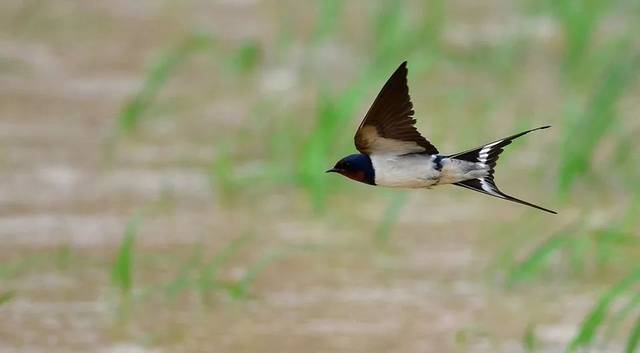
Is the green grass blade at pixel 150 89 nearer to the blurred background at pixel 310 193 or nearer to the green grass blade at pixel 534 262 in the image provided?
the blurred background at pixel 310 193

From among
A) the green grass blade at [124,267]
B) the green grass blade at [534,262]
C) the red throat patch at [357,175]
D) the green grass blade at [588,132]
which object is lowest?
the green grass blade at [534,262]

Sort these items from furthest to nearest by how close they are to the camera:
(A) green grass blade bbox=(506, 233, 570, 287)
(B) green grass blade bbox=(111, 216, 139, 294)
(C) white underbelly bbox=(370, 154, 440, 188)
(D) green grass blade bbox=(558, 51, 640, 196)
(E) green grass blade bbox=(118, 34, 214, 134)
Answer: (E) green grass blade bbox=(118, 34, 214, 134)
(D) green grass blade bbox=(558, 51, 640, 196)
(B) green grass blade bbox=(111, 216, 139, 294)
(A) green grass blade bbox=(506, 233, 570, 287)
(C) white underbelly bbox=(370, 154, 440, 188)

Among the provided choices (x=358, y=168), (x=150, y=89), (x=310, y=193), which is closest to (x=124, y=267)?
(x=310, y=193)

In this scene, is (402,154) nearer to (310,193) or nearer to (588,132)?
(588,132)

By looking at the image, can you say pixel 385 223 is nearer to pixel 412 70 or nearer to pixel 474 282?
pixel 474 282

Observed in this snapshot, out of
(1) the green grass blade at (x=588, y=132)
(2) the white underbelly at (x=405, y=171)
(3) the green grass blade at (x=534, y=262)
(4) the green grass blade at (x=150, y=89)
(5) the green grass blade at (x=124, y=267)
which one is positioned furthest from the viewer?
(4) the green grass blade at (x=150, y=89)

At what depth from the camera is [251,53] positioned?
6051mm

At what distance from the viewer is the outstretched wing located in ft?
6.34

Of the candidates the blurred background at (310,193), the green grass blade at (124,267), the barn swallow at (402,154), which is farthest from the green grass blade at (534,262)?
the barn swallow at (402,154)

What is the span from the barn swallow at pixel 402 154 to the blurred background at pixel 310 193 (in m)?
1.11

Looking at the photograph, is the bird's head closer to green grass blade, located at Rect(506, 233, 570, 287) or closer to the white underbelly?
the white underbelly

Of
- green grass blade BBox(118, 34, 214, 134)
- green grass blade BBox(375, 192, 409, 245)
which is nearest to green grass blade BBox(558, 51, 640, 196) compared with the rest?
green grass blade BBox(375, 192, 409, 245)

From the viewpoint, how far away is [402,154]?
1931 millimetres

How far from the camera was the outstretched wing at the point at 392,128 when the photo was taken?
1.93 m
